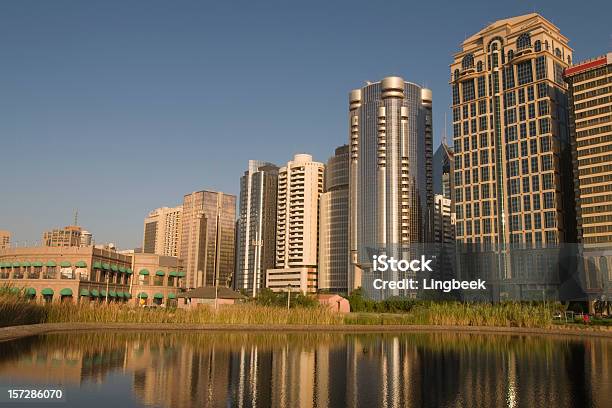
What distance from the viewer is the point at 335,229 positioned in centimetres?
19275

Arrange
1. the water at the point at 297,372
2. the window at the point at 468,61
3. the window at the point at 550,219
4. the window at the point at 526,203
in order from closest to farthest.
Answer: the water at the point at 297,372 → the window at the point at 550,219 → the window at the point at 526,203 → the window at the point at 468,61

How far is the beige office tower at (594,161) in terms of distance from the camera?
11206 cm

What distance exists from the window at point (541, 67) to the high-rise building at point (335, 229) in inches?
2943

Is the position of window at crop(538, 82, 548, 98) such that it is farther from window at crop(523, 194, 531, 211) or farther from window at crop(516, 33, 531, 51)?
window at crop(523, 194, 531, 211)

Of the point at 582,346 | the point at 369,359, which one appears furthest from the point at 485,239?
the point at 369,359

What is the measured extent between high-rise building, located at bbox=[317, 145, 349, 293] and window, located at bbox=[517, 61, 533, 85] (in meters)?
70.0

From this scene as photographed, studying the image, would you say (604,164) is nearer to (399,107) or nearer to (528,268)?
(528,268)

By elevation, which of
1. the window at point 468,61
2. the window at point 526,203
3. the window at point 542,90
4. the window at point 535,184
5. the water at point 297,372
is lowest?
the water at point 297,372

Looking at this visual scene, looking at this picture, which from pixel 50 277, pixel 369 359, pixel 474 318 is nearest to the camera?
pixel 369 359

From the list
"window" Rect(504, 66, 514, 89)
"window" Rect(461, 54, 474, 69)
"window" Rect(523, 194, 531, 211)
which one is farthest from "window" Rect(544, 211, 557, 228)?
"window" Rect(461, 54, 474, 69)

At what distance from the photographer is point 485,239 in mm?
136250

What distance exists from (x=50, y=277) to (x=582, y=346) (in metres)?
67.8

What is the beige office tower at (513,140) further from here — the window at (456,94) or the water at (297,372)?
the water at (297,372)

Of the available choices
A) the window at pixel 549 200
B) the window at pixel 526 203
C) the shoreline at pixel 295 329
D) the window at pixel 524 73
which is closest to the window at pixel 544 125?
the window at pixel 524 73
